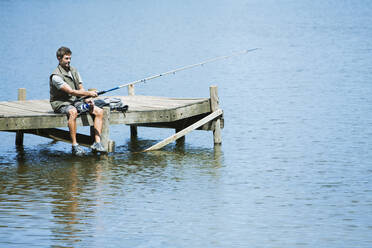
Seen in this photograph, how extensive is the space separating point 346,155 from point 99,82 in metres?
13.0

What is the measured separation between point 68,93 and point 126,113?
3.68ft

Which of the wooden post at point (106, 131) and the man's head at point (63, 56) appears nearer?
the man's head at point (63, 56)

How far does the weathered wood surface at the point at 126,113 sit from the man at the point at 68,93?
132mm

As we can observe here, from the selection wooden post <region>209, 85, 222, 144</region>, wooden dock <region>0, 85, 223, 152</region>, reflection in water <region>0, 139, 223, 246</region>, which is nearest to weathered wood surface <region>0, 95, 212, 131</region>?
wooden dock <region>0, 85, 223, 152</region>

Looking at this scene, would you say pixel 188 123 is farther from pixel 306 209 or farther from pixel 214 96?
pixel 306 209

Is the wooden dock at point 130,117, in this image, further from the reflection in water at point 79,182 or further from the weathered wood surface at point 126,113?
the reflection in water at point 79,182

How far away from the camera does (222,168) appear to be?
1251cm

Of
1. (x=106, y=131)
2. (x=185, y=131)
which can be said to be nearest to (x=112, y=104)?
(x=106, y=131)

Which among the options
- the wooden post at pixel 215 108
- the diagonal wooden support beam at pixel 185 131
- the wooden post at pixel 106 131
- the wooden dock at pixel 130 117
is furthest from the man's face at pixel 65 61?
the wooden post at pixel 215 108

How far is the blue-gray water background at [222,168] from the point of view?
868 cm

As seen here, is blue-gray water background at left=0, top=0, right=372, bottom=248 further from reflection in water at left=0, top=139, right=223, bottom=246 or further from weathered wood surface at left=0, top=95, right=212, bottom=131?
weathered wood surface at left=0, top=95, right=212, bottom=131

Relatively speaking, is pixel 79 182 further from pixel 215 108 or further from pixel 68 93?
pixel 215 108

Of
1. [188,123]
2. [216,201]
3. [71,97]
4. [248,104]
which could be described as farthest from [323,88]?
[216,201]

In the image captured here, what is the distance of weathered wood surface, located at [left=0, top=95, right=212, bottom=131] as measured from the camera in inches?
468
